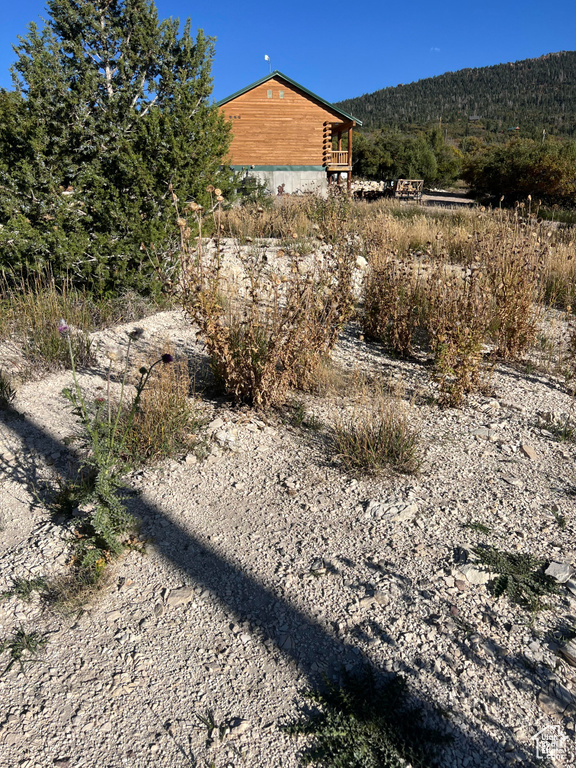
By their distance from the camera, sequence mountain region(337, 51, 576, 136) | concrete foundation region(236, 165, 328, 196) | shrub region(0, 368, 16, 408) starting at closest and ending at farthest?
shrub region(0, 368, 16, 408) < concrete foundation region(236, 165, 328, 196) < mountain region(337, 51, 576, 136)

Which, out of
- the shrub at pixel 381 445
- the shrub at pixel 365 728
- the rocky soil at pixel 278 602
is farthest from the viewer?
the shrub at pixel 381 445

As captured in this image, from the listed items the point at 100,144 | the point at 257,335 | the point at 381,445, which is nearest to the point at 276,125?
the point at 100,144

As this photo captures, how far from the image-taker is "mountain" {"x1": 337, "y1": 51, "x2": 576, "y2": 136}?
210ft

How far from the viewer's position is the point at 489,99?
7919 centimetres

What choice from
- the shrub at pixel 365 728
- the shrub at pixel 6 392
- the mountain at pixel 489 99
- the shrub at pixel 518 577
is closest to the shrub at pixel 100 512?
the shrub at pixel 365 728

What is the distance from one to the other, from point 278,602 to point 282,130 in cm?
2496

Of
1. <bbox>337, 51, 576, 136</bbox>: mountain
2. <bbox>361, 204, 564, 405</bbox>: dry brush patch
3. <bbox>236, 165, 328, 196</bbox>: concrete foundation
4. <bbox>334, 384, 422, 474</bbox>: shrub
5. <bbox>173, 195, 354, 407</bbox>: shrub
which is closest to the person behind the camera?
<bbox>334, 384, 422, 474</bbox>: shrub

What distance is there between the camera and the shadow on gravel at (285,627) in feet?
6.28

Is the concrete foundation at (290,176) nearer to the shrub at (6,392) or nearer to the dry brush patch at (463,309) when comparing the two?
the dry brush patch at (463,309)

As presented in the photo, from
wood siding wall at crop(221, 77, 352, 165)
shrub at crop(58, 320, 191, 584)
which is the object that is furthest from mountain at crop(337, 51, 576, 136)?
shrub at crop(58, 320, 191, 584)

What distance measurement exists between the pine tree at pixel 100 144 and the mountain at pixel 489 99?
5779 centimetres

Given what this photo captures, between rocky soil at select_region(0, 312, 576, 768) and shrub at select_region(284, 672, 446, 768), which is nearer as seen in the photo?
shrub at select_region(284, 672, 446, 768)

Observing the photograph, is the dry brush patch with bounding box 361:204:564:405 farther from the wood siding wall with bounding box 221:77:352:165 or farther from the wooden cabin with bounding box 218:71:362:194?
the wood siding wall with bounding box 221:77:352:165

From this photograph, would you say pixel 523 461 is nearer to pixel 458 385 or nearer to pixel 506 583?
pixel 458 385
